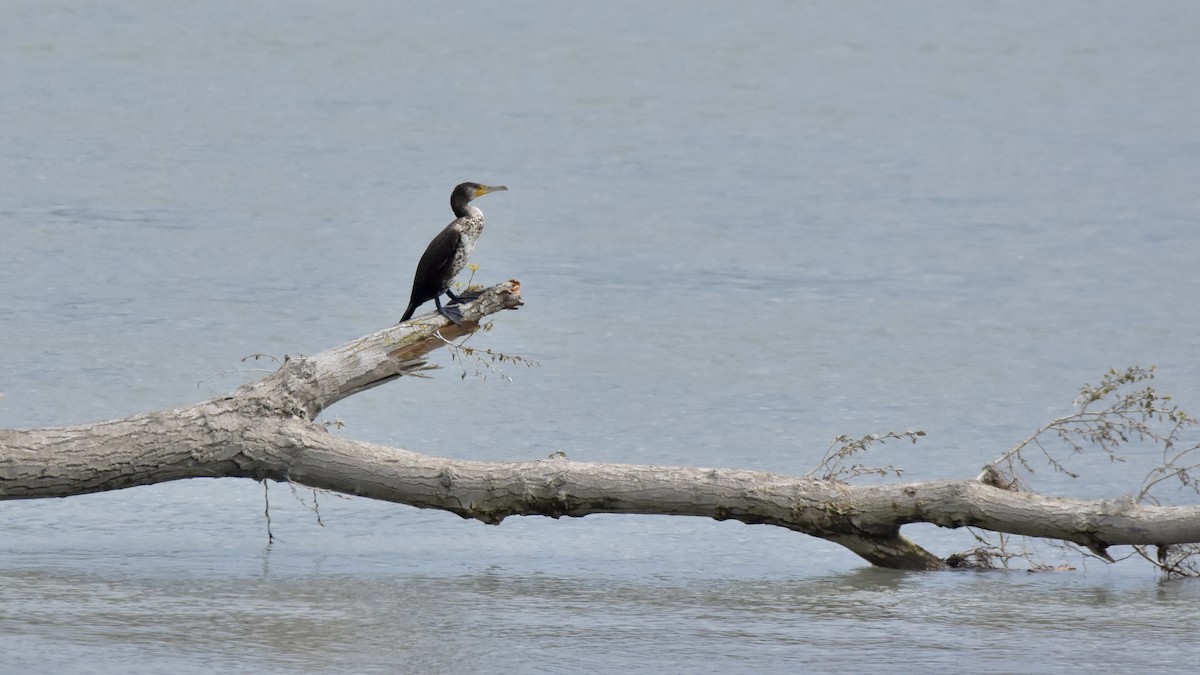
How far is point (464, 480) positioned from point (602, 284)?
573 centimetres

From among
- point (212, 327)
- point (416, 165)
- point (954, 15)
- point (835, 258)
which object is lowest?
point (212, 327)

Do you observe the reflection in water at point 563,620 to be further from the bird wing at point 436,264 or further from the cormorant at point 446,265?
the bird wing at point 436,264

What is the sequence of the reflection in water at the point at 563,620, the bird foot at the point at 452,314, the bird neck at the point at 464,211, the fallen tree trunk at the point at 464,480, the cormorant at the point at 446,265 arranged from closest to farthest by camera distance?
the reflection in water at the point at 563,620 < the fallen tree trunk at the point at 464,480 < the bird foot at the point at 452,314 < the cormorant at the point at 446,265 < the bird neck at the point at 464,211

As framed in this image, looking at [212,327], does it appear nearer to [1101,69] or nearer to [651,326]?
[651,326]

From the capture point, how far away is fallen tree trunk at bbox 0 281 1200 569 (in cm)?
660

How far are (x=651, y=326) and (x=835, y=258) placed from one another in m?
2.67

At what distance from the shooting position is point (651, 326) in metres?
11.3

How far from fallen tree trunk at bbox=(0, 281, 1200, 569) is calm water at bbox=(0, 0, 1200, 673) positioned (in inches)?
10.9

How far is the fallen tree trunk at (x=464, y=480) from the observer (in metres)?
6.60

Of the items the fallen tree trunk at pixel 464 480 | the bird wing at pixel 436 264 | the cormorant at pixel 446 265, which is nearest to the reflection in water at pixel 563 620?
the fallen tree trunk at pixel 464 480

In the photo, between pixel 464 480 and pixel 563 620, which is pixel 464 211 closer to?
pixel 464 480

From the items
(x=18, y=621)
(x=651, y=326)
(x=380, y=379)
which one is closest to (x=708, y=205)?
(x=651, y=326)

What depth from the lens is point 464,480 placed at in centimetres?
670

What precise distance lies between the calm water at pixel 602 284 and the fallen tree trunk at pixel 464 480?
28 cm
